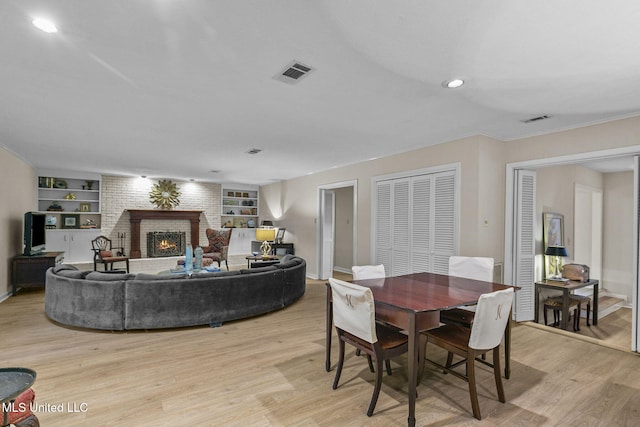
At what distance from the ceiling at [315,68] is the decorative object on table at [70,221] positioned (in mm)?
4061

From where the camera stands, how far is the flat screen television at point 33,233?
18.2 feet

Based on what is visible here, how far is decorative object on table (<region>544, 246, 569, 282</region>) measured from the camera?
15.6 ft

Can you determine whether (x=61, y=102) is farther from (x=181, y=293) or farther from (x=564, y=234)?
(x=564, y=234)

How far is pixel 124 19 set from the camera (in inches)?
70.7

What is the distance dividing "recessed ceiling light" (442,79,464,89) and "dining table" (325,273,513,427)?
167cm

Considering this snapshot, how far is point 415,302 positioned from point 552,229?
14.3 ft

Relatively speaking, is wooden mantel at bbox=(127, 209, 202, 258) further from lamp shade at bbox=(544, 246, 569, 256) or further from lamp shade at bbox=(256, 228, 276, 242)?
lamp shade at bbox=(544, 246, 569, 256)

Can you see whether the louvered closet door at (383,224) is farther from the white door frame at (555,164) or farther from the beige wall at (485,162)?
the white door frame at (555,164)

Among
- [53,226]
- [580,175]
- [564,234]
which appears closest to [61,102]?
[53,226]

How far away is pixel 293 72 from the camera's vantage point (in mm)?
2459

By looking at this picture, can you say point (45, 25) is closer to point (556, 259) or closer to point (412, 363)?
point (412, 363)

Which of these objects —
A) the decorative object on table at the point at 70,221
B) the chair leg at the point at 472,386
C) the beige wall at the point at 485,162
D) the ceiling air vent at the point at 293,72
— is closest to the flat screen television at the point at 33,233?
the decorative object on table at the point at 70,221

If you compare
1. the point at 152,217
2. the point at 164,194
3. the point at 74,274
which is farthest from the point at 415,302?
the point at 164,194

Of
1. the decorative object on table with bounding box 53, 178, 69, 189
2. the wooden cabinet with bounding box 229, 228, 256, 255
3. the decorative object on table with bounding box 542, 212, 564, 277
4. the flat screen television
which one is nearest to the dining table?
the decorative object on table with bounding box 542, 212, 564, 277
